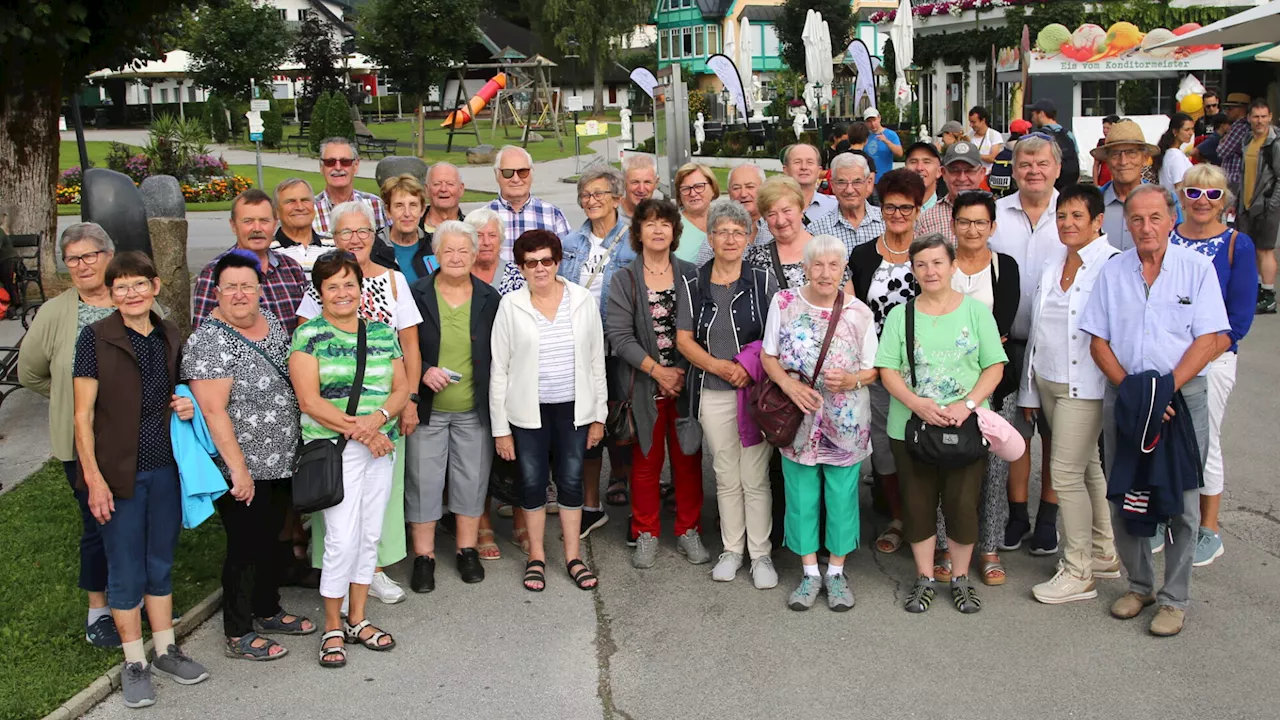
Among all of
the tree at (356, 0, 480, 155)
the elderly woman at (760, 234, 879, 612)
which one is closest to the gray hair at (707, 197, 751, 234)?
the elderly woman at (760, 234, 879, 612)

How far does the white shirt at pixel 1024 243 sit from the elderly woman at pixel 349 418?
10.0 feet

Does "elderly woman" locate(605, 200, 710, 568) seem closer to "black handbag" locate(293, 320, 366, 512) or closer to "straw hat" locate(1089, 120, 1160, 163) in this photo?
"black handbag" locate(293, 320, 366, 512)

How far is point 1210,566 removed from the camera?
5.69 metres

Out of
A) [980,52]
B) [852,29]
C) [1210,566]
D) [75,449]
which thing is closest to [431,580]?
[75,449]

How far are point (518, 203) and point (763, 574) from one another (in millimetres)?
2843

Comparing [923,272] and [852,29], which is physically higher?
[852,29]

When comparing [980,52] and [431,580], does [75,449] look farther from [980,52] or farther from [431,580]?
[980,52]

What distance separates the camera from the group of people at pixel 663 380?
15.4 feet

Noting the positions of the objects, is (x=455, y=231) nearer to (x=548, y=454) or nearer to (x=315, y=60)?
(x=548, y=454)

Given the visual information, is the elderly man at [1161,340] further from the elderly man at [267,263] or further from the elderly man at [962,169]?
the elderly man at [267,263]

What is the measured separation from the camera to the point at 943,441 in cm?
508

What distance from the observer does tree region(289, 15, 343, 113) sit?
49.5 meters

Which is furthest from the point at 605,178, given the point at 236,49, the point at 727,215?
the point at 236,49

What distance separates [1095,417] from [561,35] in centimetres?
6546
